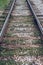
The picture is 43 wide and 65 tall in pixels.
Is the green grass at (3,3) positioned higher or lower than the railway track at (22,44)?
lower

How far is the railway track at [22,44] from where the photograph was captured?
4.14 metres

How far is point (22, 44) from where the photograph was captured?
495 centimetres

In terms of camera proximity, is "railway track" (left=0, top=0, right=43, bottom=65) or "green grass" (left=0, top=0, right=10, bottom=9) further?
"green grass" (left=0, top=0, right=10, bottom=9)

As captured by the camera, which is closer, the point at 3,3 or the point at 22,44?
the point at 22,44

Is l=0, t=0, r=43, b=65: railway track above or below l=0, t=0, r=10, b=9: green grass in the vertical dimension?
above

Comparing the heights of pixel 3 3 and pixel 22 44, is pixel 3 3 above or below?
below

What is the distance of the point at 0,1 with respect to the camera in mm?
11664

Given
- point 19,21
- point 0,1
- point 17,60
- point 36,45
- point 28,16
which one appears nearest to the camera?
point 17,60

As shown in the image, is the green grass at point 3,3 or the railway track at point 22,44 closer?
the railway track at point 22,44

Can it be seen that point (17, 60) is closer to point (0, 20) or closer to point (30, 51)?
point (30, 51)

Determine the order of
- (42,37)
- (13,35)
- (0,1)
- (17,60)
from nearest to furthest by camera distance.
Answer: (17,60) → (42,37) → (13,35) → (0,1)

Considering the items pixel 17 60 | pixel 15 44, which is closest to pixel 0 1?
pixel 15 44

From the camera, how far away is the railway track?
163 inches

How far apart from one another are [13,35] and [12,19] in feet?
6.20
